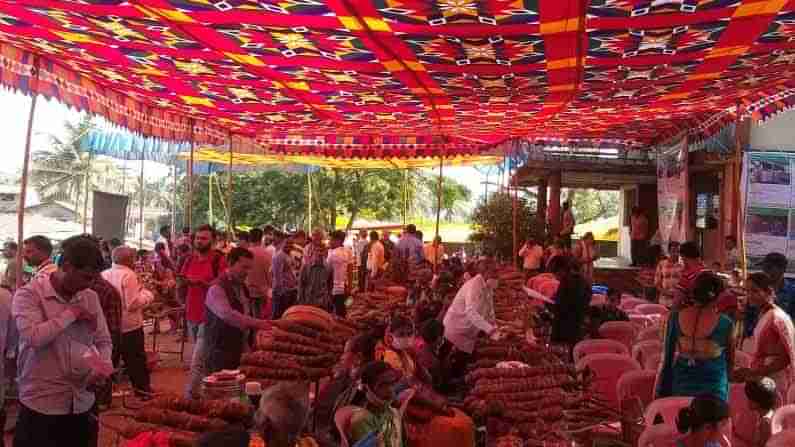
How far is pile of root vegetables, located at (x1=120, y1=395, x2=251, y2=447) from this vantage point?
3.39 m

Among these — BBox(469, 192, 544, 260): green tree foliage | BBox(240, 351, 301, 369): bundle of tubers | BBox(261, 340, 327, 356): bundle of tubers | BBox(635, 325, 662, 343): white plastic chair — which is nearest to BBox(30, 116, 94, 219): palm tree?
BBox(469, 192, 544, 260): green tree foliage

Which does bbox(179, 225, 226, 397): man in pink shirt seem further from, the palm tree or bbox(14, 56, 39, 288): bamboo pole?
the palm tree

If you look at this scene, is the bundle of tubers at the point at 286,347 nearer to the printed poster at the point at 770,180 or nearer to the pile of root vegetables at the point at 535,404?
the pile of root vegetables at the point at 535,404

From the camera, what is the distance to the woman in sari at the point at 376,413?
3.88 metres

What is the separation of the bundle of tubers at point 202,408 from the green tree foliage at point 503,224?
47.1ft

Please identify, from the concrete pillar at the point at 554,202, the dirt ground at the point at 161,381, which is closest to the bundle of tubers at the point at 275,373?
the dirt ground at the point at 161,381

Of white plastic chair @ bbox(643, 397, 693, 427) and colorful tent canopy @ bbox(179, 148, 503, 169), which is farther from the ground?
colorful tent canopy @ bbox(179, 148, 503, 169)

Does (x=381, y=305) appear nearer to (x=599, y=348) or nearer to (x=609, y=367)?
(x=599, y=348)

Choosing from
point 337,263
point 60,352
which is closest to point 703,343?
point 60,352

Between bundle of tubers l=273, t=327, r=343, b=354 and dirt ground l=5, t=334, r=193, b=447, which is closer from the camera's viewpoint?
bundle of tubers l=273, t=327, r=343, b=354

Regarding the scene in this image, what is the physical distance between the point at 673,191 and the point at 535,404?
35.0 feet

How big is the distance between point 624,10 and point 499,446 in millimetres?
2499

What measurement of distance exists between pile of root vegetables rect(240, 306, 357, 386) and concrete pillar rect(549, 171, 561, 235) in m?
13.6

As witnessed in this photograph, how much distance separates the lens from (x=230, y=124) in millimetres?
11047
